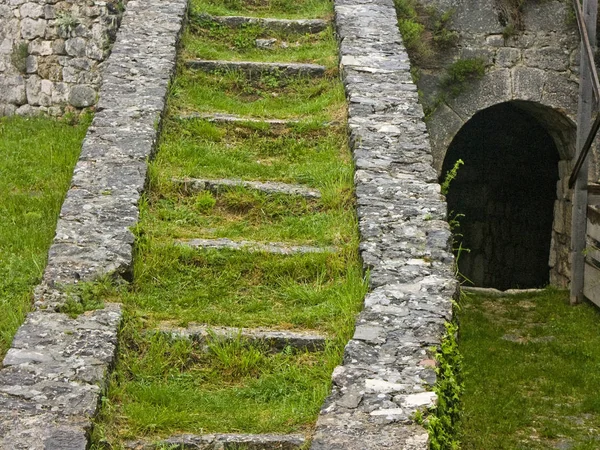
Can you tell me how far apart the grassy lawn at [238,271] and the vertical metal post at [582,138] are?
2.62 meters

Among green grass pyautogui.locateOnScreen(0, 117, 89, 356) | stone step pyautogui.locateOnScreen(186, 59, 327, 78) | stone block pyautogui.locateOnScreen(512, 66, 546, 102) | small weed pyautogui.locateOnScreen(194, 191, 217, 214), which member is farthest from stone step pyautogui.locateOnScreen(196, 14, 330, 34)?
small weed pyautogui.locateOnScreen(194, 191, 217, 214)

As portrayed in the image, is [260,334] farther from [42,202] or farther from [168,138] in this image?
[42,202]

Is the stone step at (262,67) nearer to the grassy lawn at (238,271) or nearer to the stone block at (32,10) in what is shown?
the grassy lawn at (238,271)

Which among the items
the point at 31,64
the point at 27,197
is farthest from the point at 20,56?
the point at 27,197

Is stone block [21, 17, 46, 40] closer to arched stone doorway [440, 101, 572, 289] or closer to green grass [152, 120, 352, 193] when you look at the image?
green grass [152, 120, 352, 193]

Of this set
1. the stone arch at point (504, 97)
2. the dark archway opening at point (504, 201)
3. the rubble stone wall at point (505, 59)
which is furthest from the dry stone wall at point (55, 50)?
the dark archway opening at point (504, 201)

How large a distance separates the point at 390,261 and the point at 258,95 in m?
A: 2.45

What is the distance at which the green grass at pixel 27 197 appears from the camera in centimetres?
457

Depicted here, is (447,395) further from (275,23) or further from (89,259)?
(275,23)

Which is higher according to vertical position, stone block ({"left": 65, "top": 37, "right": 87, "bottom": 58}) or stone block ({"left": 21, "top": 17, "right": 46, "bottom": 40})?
stone block ({"left": 21, "top": 17, "right": 46, "bottom": 40})

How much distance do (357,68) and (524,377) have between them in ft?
8.43

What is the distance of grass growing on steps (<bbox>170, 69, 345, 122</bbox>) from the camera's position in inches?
239

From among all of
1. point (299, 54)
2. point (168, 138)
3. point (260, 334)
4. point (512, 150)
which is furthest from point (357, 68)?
point (512, 150)

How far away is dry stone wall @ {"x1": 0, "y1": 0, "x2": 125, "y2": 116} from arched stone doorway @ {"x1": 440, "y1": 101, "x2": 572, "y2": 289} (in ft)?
17.4
